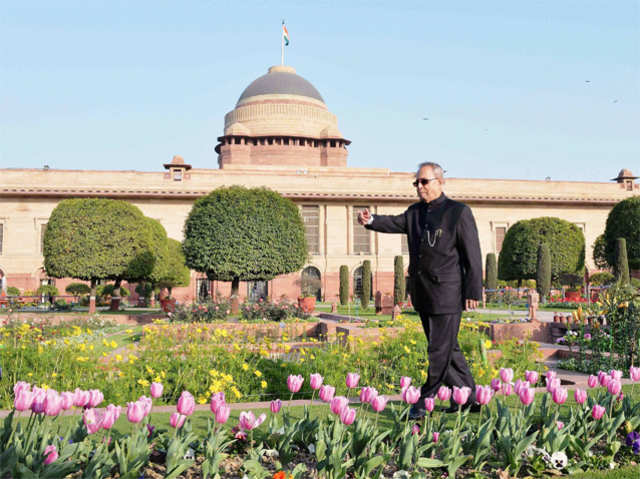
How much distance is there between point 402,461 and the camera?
2.50m

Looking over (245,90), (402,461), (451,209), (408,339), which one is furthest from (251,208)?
(245,90)

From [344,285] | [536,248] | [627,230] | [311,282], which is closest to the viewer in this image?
[627,230]

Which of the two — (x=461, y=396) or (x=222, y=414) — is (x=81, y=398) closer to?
(x=222, y=414)

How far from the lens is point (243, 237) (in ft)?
60.5

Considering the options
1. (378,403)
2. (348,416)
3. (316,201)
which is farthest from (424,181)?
(316,201)

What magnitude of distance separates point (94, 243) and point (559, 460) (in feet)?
65.2

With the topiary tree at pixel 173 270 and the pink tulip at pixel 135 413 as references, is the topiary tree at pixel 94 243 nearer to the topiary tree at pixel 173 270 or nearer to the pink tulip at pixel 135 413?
the topiary tree at pixel 173 270

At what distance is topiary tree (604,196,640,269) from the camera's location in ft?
82.8

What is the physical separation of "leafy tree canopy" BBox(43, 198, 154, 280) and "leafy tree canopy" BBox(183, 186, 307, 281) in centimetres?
307

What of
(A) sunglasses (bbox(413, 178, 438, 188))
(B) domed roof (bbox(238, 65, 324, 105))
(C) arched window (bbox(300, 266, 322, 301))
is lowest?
(C) arched window (bbox(300, 266, 322, 301))

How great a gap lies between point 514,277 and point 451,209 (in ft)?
88.2

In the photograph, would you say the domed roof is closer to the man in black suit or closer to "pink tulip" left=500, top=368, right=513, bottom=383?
the man in black suit

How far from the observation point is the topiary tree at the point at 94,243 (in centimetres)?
1995

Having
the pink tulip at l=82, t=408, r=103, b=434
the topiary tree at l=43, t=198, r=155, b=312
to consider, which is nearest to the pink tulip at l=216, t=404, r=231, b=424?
the pink tulip at l=82, t=408, r=103, b=434
